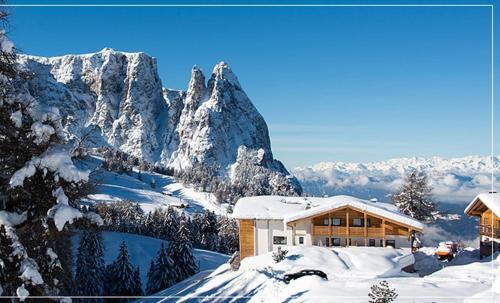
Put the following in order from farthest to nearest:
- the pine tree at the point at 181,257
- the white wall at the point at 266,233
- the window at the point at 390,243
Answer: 1. the pine tree at the point at 181,257
2. the white wall at the point at 266,233
3. the window at the point at 390,243

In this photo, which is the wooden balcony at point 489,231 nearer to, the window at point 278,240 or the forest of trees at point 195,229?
the window at point 278,240

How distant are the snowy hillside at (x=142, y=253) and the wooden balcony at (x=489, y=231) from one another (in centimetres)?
3759

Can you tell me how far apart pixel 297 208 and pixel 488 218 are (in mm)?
13344

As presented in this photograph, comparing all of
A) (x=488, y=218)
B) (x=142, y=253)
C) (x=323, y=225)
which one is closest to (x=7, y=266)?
(x=323, y=225)

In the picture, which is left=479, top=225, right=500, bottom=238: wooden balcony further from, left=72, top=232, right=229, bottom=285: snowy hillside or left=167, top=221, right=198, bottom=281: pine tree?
left=72, top=232, right=229, bottom=285: snowy hillside

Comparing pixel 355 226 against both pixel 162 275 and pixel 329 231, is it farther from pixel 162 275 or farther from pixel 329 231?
pixel 162 275

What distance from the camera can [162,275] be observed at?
144 ft

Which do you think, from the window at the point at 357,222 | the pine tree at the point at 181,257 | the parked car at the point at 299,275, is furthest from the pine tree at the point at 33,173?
the pine tree at the point at 181,257

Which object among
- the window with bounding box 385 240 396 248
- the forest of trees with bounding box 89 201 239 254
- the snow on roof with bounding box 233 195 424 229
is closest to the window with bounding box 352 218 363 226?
the snow on roof with bounding box 233 195 424 229

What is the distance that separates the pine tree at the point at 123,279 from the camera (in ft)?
135

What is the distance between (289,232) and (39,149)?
26.4 m

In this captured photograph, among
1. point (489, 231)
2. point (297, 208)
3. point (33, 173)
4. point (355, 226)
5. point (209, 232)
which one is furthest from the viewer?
point (209, 232)

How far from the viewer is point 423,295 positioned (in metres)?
14.1

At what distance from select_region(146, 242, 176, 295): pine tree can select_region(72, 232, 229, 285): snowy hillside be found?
15477 millimetres
